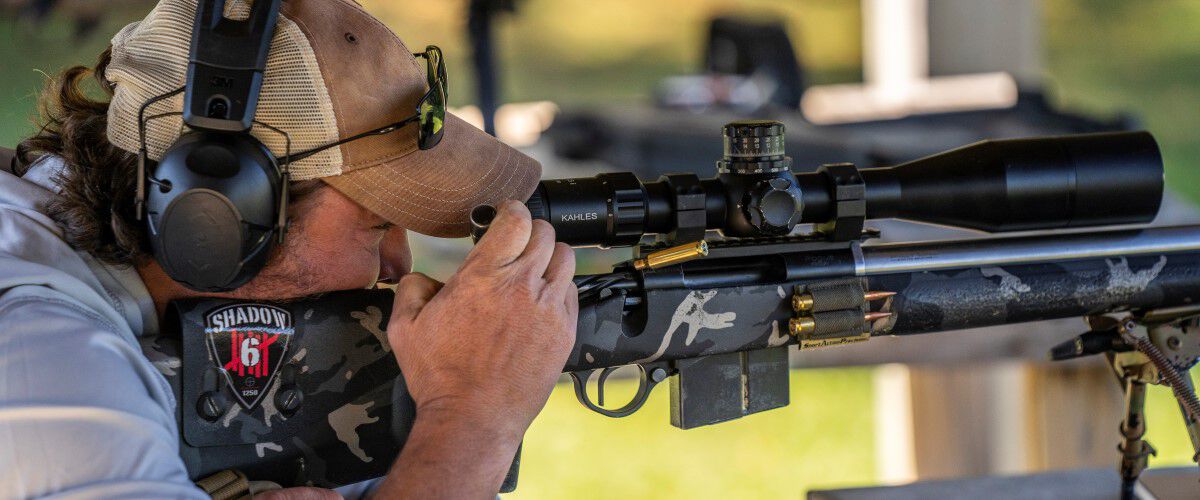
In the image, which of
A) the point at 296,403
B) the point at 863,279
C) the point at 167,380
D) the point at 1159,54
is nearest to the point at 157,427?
the point at 167,380

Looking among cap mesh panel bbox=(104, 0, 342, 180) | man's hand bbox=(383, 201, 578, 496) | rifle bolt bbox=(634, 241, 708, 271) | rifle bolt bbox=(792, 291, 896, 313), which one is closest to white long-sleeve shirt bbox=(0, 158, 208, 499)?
cap mesh panel bbox=(104, 0, 342, 180)

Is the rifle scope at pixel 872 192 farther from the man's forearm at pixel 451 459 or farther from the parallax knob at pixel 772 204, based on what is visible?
the man's forearm at pixel 451 459

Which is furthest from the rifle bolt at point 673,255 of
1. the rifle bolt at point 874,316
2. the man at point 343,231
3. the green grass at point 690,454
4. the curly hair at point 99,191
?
the green grass at point 690,454

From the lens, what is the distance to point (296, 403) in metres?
1.58

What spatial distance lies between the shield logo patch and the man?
0.06 meters

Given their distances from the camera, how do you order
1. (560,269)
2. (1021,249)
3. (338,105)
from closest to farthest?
(338,105), (560,269), (1021,249)

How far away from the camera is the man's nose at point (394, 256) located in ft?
6.02

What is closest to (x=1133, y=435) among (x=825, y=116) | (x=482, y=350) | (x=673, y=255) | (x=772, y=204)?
(x=772, y=204)

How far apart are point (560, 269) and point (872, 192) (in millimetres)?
627

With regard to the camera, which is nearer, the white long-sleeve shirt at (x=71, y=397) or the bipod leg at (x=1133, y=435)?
the white long-sleeve shirt at (x=71, y=397)

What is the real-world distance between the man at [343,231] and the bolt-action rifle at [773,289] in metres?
0.09

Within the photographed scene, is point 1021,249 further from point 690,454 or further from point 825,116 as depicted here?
point 690,454

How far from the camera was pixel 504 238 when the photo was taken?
1521 millimetres

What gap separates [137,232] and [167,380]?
0.22 metres
